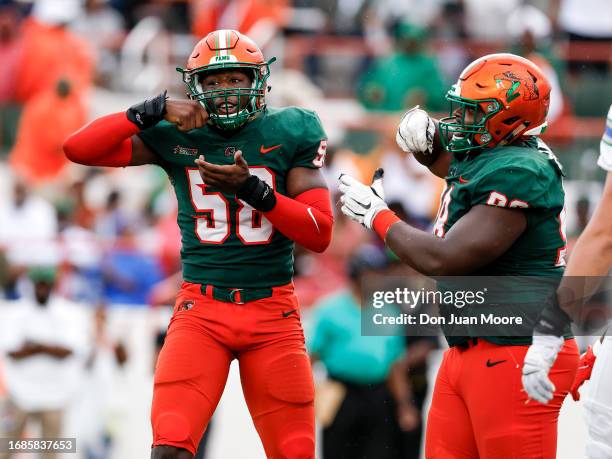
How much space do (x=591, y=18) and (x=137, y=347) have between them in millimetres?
5578

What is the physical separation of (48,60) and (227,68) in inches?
268

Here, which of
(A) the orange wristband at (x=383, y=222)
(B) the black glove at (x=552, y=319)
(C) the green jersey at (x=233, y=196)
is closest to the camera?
(B) the black glove at (x=552, y=319)

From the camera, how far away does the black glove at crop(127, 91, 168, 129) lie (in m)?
4.84

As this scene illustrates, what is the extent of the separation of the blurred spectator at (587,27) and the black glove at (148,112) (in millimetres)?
7122

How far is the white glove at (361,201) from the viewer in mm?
4508

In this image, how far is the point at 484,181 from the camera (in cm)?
430

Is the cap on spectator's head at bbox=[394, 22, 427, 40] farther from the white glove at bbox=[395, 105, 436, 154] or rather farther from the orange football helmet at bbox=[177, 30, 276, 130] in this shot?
the orange football helmet at bbox=[177, 30, 276, 130]

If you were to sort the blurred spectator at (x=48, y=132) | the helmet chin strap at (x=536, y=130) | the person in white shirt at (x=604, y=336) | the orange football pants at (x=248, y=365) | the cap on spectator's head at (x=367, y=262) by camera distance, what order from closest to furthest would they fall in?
1. the person in white shirt at (x=604, y=336)
2. the helmet chin strap at (x=536, y=130)
3. the orange football pants at (x=248, y=365)
4. the cap on spectator's head at (x=367, y=262)
5. the blurred spectator at (x=48, y=132)

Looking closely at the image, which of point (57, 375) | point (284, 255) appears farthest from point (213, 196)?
point (57, 375)

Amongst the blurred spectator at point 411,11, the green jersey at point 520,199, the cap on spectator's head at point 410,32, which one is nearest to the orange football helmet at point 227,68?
the green jersey at point 520,199

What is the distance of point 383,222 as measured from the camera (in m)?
4.46

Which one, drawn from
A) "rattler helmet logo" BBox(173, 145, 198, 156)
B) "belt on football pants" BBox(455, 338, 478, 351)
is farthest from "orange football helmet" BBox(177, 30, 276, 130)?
"belt on football pants" BBox(455, 338, 478, 351)

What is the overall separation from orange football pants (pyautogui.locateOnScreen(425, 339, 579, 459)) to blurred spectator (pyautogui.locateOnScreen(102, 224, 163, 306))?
4.88m

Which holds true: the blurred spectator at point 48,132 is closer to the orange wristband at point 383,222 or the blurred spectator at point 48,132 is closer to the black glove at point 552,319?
the orange wristband at point 383,222
